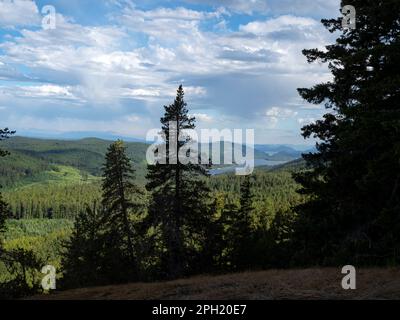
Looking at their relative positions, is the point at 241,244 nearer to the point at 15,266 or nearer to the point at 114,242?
the point at 114,242

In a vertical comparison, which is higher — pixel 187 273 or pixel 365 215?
pixel 365 215

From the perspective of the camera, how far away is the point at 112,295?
50.0 ft

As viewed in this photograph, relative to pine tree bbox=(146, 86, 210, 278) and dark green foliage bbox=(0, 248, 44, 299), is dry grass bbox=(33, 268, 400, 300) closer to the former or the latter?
dark green foliage bbox=(0, 248, 44, 299)

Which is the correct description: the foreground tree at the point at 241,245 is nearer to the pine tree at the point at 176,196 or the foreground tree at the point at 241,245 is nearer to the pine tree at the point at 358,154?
the pine tree at the point at 176,196

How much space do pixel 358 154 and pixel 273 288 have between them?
6.54 meters

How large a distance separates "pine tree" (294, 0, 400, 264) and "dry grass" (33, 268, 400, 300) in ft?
6.88

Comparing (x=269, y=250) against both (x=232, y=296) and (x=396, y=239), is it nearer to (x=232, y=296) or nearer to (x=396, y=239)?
(x=396, y=239)

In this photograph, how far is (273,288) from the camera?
13367 millimetres

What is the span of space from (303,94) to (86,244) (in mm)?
22574

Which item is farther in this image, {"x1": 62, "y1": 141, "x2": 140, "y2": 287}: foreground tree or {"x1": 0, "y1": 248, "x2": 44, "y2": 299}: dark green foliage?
{"x1": 62, "y1": 141, "x2": 140, "y2": 287}: foreground tree

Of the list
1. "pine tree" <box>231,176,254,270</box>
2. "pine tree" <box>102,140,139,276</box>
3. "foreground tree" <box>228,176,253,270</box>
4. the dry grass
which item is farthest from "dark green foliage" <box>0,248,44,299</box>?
"pine tree" <box>231,176,254,270</box>

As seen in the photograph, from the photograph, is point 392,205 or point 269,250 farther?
point 269,250

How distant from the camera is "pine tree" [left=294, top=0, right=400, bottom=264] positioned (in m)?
14.6
